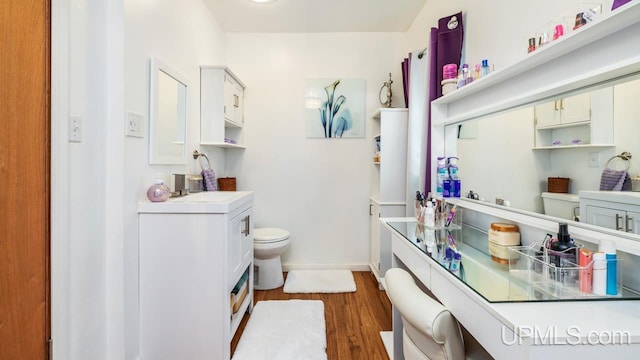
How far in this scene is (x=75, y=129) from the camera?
121 cm

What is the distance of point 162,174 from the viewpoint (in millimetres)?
1806

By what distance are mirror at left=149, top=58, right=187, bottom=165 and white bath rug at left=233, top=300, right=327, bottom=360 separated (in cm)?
128

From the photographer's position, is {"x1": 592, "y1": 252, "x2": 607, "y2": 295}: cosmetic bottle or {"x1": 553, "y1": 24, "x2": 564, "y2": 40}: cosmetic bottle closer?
{"x1": 592, "y1": 252, "x2": 607, "y2": 295}: cosmetic bottle

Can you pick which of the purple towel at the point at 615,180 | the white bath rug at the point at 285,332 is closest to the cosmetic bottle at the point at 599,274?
the purple towel at the point at 615,180

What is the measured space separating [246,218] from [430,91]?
1.58 metres

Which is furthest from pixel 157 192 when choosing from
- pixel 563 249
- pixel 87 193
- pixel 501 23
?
pixel 501 23

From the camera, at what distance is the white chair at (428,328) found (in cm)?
92

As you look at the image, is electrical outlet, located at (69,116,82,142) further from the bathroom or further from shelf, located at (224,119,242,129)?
shelf, located at (224,119,242,129)

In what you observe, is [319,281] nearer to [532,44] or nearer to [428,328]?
[428,328]

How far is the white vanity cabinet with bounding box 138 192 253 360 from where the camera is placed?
155 cm

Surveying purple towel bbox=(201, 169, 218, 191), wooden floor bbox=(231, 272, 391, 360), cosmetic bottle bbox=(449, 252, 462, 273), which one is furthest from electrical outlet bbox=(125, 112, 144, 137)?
cosmetic bottle bbox=(449, 252, 462, 273)

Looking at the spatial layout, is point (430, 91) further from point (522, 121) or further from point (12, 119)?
point (12, 119)

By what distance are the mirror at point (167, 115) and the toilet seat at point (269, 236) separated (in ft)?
2.97

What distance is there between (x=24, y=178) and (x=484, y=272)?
5.67ft
